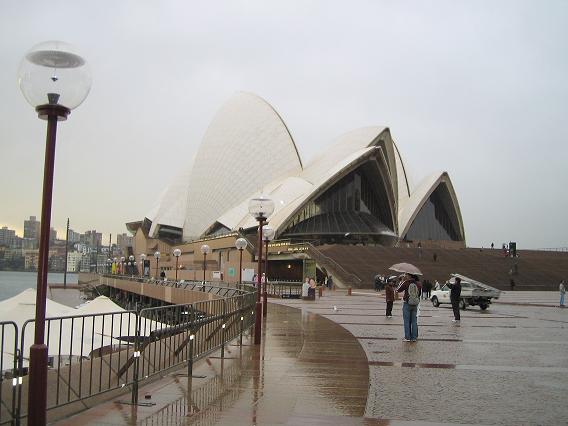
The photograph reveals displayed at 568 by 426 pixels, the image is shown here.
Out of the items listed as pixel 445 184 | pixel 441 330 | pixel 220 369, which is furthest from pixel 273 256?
pixel 220 369

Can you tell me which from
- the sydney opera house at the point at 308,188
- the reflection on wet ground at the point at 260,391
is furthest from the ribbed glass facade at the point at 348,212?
the reflection on wet ground at the point at 260,391

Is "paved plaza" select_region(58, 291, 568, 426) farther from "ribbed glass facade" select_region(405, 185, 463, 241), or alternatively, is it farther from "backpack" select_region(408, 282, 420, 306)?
"ribbed glass facade" select_region(405, 185, 463, 241)

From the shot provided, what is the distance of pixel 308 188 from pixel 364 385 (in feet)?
152

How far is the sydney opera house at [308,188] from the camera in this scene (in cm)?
5266

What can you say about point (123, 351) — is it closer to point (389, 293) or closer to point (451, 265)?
point (389, 293)

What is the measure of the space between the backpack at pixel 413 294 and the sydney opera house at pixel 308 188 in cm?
3790

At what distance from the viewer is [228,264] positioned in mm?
48062

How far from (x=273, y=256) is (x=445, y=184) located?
26315 mm

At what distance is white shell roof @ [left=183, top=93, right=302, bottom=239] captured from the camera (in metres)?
58.0

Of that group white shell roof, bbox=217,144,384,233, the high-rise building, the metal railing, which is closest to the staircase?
white shell roof, bbox=217,144,384,233

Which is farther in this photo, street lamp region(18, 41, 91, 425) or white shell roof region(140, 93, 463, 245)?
white shell roof region(140, 93, 463, 245)

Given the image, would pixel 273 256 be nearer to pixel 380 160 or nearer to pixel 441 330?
pixel 380 160

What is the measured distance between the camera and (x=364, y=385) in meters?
6.57

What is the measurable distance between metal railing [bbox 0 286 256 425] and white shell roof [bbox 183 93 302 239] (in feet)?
151
